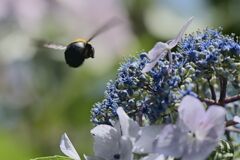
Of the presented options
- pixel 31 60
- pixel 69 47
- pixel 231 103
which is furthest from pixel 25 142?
pixel 231 103

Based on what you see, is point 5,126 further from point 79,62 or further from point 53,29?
point 79,62

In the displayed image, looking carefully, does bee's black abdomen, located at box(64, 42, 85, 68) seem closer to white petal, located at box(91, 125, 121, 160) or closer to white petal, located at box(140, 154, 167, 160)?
white petal, located at box(91, 125, 121, 160)

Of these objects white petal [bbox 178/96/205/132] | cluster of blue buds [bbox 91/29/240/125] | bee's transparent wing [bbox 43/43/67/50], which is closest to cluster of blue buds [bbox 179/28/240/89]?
cluster of blue buds [bbox 91/29/240/125]

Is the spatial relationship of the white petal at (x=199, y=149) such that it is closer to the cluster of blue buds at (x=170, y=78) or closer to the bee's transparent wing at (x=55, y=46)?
the cluster of blue buds at (x=170, y=78)

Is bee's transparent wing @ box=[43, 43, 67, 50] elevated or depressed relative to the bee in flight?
elevated

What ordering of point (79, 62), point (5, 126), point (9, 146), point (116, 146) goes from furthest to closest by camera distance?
point (5, 126)
point (9, 146)
point (79, 62)
point (116, 146)

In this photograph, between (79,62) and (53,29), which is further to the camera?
(53,29)
